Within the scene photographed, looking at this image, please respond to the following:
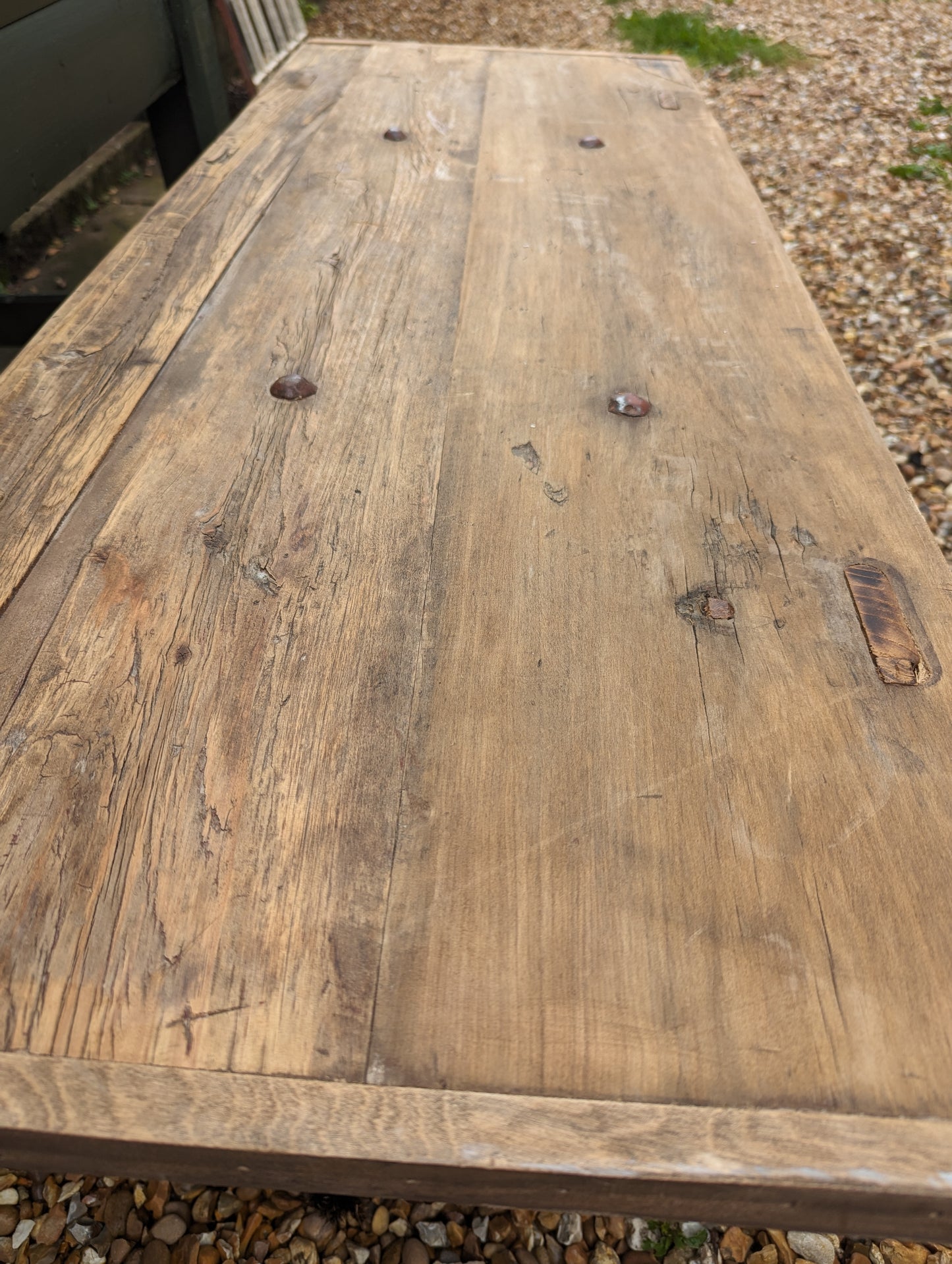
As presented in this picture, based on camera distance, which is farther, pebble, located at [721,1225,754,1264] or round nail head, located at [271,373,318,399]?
round nail head, located at [271,373,318,399]

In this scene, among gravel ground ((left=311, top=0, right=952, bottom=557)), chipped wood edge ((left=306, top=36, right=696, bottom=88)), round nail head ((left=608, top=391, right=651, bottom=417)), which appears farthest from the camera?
gravel ground ((left=311, top=0, right=952, bottom=557))

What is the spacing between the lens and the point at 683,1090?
708mm

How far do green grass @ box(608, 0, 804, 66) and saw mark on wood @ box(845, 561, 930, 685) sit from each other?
5.28 metres

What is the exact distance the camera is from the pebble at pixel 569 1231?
4.11 ft

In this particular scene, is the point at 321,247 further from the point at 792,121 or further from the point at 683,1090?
the point at 792,121

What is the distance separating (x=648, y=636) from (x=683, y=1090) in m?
0.49

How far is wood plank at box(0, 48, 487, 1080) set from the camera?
2.48 ft

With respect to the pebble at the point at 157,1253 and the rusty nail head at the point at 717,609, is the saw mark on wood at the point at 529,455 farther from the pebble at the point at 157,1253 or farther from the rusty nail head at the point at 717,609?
the pebble at the point at 157,1253

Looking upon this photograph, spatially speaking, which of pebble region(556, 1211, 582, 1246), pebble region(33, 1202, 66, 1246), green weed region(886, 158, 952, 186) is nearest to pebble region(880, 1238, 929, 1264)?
pebble region(556, 1211, 582, 1246)

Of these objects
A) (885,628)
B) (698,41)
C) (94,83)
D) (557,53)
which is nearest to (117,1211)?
(885,628)

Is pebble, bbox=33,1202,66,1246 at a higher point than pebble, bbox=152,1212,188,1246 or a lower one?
higher

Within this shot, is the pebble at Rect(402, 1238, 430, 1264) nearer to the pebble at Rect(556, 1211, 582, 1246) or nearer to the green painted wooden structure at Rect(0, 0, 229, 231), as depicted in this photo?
the pebble at Rect(556, 1211, 582, 1246)

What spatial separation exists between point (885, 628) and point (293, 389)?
91 centimetres

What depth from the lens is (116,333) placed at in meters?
1.51
